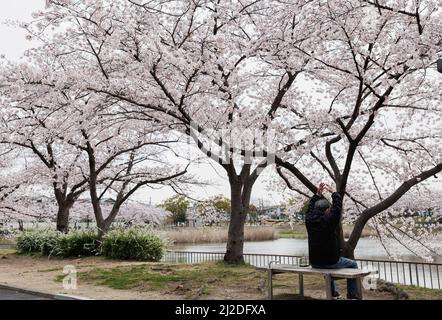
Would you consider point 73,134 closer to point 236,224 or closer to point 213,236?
point 236,224

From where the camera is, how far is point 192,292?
8086mm

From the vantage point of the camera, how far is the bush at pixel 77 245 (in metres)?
16.1

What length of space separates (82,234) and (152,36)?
33.4ft

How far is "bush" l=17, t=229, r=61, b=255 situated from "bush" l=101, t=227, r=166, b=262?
317cm

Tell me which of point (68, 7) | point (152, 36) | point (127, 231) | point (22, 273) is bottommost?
point (22, 273)

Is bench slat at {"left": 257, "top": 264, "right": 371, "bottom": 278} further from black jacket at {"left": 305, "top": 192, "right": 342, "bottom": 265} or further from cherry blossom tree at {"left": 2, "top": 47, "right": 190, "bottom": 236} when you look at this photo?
cherry blossom tree at {"left": 2, "top": 47, "right": 190, "bottom": 236}

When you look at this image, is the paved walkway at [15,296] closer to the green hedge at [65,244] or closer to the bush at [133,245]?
the bush at [133,245]

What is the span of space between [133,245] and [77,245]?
9.27ft

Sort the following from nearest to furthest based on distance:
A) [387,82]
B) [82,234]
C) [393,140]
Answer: [387,82]
[393,140]
[82,234]

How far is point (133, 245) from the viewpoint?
14719 mm

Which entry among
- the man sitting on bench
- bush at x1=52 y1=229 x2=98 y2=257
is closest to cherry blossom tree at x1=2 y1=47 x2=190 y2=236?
bush at x1=52 y1=229 x2=98 y2=257

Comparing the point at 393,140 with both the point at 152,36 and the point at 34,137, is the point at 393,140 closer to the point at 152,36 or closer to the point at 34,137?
the point at 152,36

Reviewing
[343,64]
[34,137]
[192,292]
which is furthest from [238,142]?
[34,137]

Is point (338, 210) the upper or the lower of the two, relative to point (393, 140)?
lower
